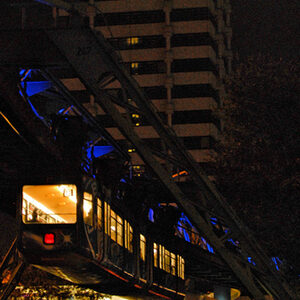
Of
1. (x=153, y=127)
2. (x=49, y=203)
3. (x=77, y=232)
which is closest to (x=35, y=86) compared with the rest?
(x=49, y=203)

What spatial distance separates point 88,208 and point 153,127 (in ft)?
7.86

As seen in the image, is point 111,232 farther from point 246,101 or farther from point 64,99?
point 246,101

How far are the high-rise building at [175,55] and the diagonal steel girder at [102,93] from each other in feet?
274

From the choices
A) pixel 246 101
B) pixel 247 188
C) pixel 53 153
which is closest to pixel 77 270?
pixel 53 153

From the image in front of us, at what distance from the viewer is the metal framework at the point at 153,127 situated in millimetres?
16594

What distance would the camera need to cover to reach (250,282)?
18812mm

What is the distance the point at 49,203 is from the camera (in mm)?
17375

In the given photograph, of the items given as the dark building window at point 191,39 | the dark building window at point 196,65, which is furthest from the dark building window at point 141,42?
the dark building window at point 196,65

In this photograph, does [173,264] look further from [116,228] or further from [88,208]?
[88,208]

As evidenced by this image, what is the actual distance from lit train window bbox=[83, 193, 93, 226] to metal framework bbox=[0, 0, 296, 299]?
60.5 inches

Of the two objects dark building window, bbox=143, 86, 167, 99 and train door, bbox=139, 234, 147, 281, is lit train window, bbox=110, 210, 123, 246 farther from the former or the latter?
dark building window, bbox=143, 86, 167, 99

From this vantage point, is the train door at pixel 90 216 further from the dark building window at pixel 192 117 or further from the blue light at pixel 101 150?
the dark building window at pixel 192 117

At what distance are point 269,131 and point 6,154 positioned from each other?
767cm

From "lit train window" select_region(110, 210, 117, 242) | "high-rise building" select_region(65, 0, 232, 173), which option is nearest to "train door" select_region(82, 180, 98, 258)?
"lit train window" select_region(110, 210, 117, 242)
